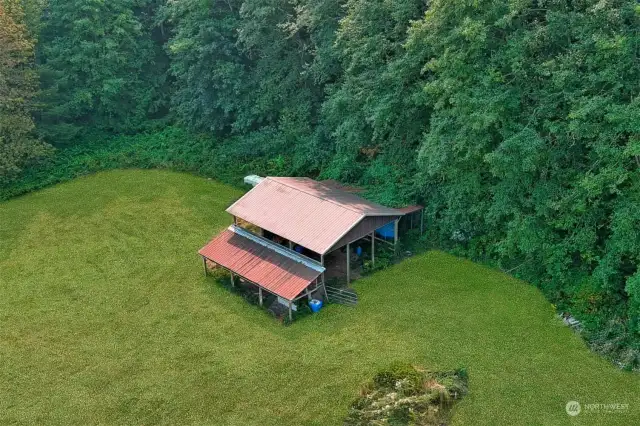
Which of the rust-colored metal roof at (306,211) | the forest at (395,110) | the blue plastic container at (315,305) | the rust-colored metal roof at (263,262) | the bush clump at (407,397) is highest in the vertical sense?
the forest at (395,110)

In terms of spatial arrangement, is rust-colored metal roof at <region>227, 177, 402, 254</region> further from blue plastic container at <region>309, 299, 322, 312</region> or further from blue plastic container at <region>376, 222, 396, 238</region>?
blue plastic container at <region>309, 299, 322, 312</region>

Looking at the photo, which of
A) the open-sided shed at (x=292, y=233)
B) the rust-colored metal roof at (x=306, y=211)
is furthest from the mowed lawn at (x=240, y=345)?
the rust-colored metal roof at (x=306, y=211)

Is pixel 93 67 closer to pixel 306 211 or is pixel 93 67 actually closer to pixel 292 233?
pixel 306 211

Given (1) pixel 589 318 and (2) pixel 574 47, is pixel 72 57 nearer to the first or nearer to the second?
(2) pixel 574 47

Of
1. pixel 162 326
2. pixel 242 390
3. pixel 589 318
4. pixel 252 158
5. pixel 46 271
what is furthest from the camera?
pixel 252 158

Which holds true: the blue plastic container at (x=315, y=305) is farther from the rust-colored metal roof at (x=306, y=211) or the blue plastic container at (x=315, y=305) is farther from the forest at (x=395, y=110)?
the forest at (x=395, y=110)

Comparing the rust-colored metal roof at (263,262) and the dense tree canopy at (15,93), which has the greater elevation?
the dense tree canopy at (15,93)

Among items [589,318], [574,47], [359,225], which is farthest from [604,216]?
[359,225]
